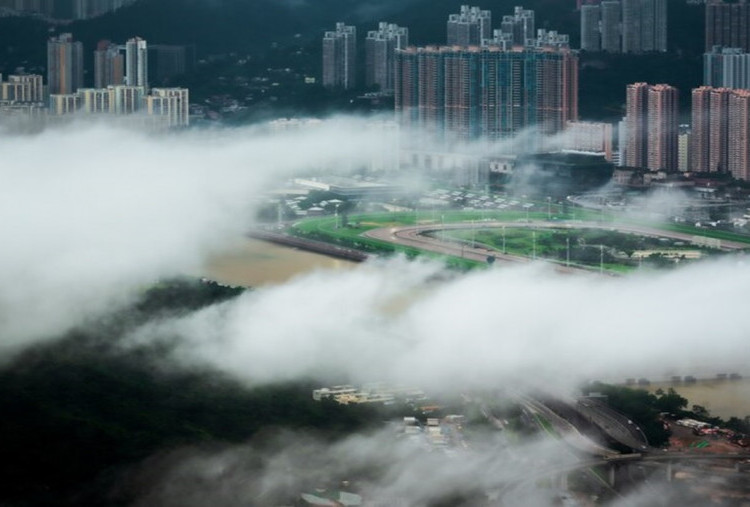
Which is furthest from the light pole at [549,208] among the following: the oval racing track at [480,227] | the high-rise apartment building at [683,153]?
the high-rise apartment building at [683,153]

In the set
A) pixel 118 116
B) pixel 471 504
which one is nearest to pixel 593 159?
pixel 118 116

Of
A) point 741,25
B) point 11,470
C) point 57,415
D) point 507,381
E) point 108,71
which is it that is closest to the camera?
point 11,470

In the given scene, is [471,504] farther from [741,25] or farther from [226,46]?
[741,25]

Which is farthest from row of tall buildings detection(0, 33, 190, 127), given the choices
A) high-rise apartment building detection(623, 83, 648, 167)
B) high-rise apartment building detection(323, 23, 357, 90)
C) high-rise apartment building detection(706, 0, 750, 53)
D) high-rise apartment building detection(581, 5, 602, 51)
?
high-rise apartment building detection(706, 0, 750, 53)

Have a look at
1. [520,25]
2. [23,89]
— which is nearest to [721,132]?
[520,25]

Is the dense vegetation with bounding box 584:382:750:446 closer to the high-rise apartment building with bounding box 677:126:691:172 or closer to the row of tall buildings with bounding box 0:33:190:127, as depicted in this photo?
the row of tall buildings with bounding box 0:33:190:127

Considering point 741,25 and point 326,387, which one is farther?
point 741,25

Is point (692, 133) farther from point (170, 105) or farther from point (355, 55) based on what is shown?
point (170, 105)
